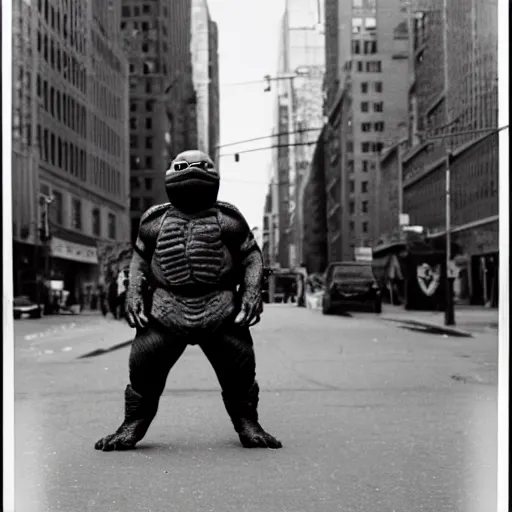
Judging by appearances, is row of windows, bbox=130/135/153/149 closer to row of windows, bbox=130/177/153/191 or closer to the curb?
row of windows, bbox=130/177/153/191

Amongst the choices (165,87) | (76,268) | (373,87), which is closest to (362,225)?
(373,87)

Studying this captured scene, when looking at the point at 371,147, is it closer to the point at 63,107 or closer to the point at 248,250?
the point at 248,250

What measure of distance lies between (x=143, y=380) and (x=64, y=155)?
990mm

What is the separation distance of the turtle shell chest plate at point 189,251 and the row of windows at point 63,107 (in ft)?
2.54

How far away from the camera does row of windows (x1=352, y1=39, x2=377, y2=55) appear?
3.45m

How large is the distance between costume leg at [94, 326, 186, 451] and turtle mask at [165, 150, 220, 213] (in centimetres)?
45

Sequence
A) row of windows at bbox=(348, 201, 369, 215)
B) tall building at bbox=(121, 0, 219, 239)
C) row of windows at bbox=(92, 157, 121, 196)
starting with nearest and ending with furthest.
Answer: tall building at bbox=(121, 0, 219, 239) < row of windows at bbox=(92, 157, 121, 196) < row of windows at bbox=(348, 201, 369, 215)

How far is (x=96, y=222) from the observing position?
3266mm

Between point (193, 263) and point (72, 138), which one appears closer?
point (193, 263)

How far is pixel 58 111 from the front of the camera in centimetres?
331

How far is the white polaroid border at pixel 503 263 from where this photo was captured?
2.45 m

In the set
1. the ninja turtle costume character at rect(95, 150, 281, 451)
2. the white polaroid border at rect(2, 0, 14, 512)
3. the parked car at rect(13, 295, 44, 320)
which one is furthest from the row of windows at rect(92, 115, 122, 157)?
the white polaroid border at rect(2, 0, 14, 512)

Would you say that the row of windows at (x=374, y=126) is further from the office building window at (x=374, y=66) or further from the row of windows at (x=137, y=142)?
the row of windows at (x=137, y=142)

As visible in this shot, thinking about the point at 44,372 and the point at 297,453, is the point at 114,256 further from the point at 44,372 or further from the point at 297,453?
the point at 297,453
